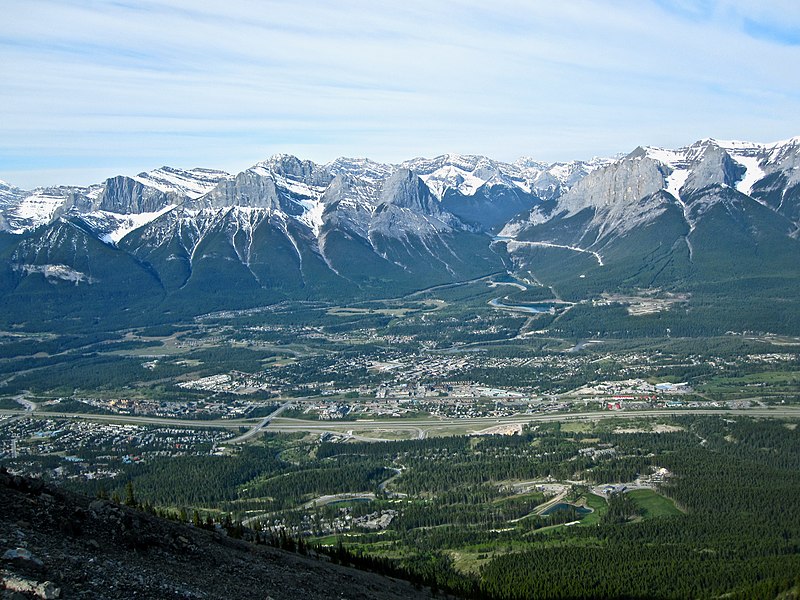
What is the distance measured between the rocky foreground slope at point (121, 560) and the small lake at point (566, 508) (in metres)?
38.7

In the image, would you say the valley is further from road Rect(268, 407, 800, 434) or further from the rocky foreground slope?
the rocky foreground slope

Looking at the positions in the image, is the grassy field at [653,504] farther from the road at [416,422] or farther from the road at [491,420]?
the road at [491,420]

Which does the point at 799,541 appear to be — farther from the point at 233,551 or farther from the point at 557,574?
the point at 233,551

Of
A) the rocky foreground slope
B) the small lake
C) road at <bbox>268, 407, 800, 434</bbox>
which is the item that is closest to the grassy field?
the small lake

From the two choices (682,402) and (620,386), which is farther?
(620,386)

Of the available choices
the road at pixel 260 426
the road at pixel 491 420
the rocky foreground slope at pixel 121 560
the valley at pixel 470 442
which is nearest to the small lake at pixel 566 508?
the valley at pixel 470 442

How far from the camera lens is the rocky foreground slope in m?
27.0

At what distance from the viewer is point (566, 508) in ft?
264

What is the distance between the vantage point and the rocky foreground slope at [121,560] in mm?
27016

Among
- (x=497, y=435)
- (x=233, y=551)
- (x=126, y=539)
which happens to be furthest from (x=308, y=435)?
(x=126, y=539)

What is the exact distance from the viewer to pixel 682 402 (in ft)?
406

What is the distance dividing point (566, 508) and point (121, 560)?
5659cm

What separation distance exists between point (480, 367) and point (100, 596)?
429 feet

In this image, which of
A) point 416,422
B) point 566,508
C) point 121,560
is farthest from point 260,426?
point 121,560
